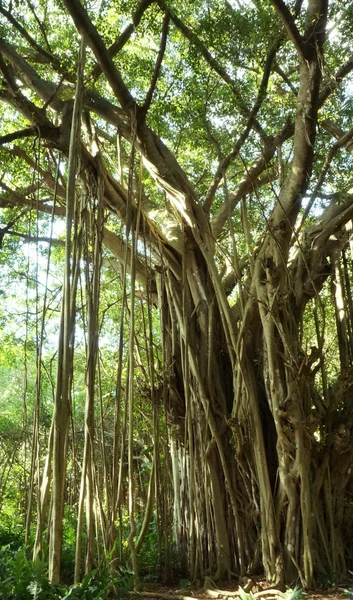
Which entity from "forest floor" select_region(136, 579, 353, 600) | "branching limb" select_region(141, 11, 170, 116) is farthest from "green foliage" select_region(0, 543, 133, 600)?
"branching limb" select_region(141, 11, 170, 116)

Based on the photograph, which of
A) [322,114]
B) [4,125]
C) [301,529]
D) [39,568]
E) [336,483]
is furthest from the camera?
[4,125]

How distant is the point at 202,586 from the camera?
3.17 meters

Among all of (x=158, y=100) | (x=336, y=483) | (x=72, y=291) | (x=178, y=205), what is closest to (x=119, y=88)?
(x=178, y=205)

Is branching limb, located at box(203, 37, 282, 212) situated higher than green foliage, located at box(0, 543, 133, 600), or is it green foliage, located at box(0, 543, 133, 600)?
branching limb, located at box(203, 37, 282, 212)

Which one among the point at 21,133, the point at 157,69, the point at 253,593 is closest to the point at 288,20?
the point at 157,69

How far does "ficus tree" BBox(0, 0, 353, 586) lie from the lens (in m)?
3.12

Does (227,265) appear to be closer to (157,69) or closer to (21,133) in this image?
(157,69)

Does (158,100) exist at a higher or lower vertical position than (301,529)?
higher

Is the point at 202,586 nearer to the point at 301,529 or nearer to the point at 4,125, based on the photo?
the point at 301,529

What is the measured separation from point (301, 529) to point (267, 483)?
11.4 inches

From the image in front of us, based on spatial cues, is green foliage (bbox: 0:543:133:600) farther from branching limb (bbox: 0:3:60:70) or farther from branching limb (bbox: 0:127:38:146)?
branching limb (bbox: 0:3:60:70)

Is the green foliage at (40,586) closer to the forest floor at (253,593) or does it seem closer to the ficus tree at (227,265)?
the ficus tree at (227,265)

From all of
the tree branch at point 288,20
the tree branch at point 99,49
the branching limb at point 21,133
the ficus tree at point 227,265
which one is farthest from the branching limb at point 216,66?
the branching limb at point 21,133

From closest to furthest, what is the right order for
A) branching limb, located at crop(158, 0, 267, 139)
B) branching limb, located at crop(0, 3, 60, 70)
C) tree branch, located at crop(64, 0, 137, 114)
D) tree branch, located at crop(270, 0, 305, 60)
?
1. tree branch, located at crop(64, 0, 137, 114)
2. tree branch, located at crop(270, 0, 305, 60)
3. branching limb, located at crop(0, 3, 60, 70)
4. branching limb, located at crop(158, 0, 267, 139)
